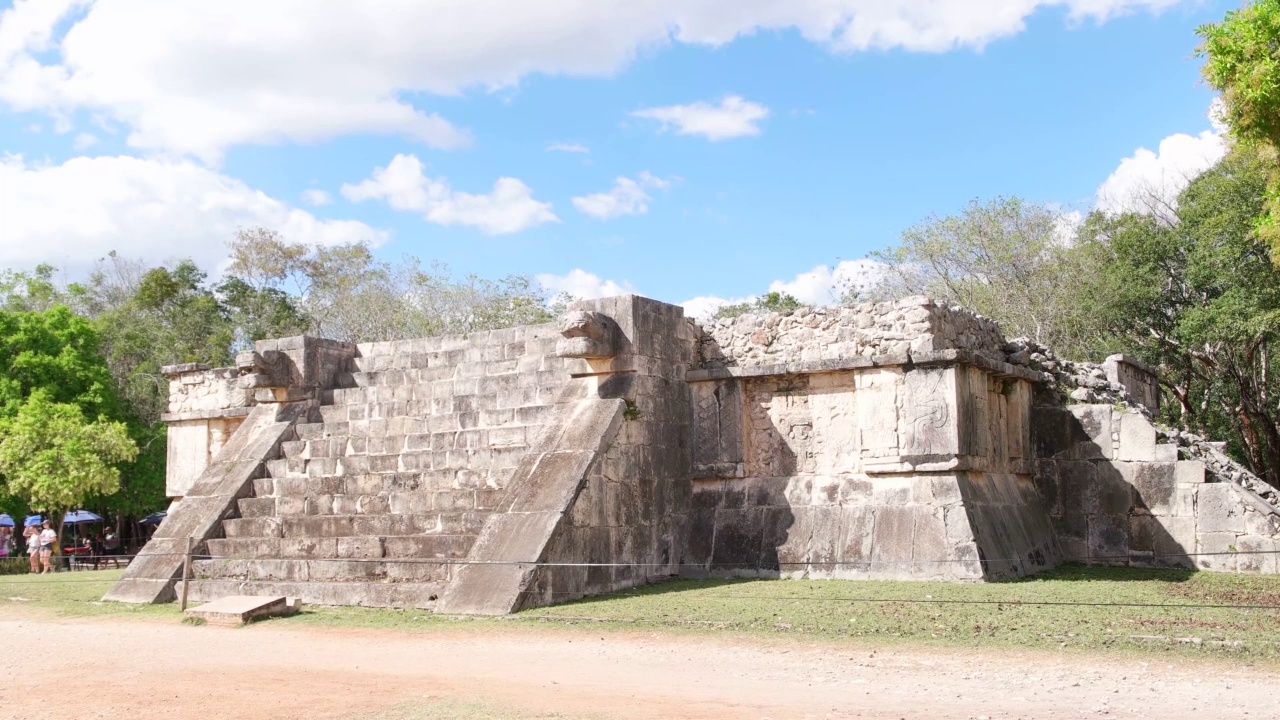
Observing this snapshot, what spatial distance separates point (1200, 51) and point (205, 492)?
11.4 metres

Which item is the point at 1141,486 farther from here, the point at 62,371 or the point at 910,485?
the point at 62,371

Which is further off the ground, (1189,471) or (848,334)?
(848,334)

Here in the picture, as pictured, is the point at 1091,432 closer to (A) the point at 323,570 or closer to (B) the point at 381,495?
(B) the point at 381,495

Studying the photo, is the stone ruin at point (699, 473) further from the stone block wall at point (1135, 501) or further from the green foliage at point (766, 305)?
the green foliage at point (766, 305)

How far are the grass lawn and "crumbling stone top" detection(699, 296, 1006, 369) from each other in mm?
2236

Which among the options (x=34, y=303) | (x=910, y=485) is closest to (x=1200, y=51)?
(x=910, y=485)

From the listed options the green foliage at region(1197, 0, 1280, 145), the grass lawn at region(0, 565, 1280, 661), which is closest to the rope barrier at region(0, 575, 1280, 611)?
the grass lawn at region(0, 565, 1280, 661)

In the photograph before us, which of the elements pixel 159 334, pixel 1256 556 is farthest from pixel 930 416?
pixel 159 334

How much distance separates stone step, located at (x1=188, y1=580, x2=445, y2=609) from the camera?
373 inches

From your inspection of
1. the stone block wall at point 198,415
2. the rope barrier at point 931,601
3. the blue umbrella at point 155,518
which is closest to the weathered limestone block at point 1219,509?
the rope barrier at point 931,601

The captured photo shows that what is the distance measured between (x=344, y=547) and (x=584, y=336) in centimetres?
291

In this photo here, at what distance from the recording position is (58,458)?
22.2 m

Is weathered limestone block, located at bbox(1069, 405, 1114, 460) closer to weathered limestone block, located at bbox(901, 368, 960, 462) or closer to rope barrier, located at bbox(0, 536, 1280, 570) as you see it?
rope barrier, located at bbox(0, 536, 1280, 570)

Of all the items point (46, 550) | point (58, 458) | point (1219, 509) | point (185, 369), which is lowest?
point (46, 550)
